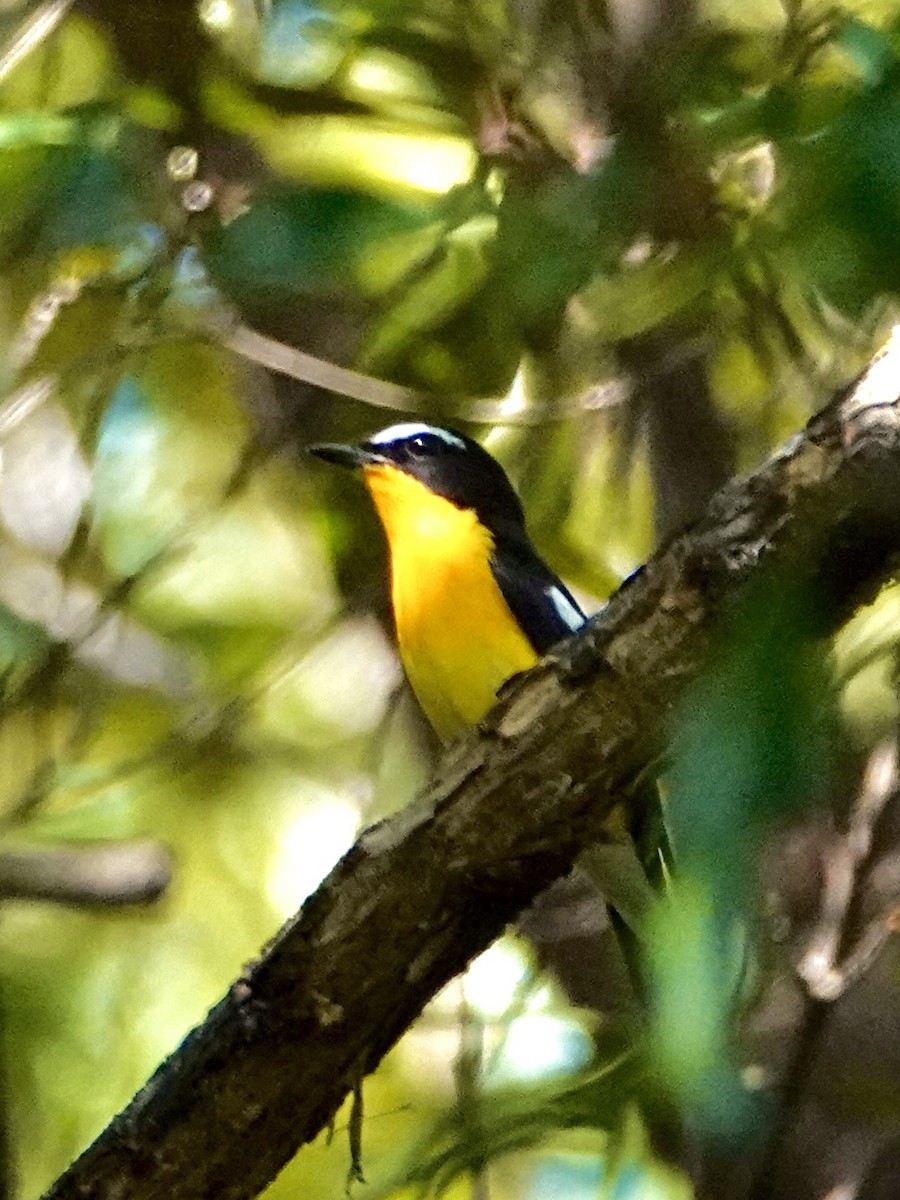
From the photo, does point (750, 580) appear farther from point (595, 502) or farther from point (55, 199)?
point (595, 502)

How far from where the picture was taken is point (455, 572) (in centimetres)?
276

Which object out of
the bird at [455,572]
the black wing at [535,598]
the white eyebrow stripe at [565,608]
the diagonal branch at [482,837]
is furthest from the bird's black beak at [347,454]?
the diagonal branch at [482,837]

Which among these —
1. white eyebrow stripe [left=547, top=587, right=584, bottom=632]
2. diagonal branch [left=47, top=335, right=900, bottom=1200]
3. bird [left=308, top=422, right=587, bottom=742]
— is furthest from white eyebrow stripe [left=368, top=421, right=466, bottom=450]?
diagonal branch [left=47, top=335, right=900, bottom=1200]

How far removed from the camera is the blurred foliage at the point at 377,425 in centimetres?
131

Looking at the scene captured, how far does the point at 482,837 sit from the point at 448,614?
0.99 meters

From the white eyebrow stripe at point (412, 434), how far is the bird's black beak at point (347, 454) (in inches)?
1.2

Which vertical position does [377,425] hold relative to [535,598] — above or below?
above

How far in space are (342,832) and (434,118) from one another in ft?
4.85

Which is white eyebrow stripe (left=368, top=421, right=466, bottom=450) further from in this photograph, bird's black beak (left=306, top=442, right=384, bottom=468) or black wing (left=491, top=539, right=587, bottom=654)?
black wing (left=491, top=539, right=587, bottom=654)

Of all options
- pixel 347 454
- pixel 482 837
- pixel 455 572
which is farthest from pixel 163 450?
pixel 482 837

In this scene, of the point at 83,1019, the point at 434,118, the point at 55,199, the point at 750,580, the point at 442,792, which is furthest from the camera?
the point at 83,1019

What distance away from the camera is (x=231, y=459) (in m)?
3.38

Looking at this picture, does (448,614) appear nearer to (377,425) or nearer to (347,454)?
(347,454)

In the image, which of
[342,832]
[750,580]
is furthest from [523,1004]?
[750,580]
